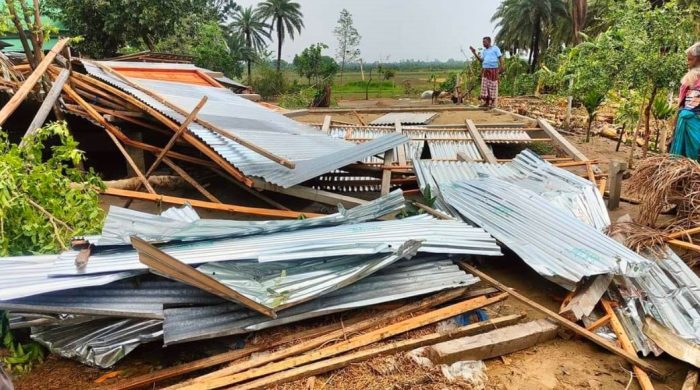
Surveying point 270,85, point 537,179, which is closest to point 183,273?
point 537,179

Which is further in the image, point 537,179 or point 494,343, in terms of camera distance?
point 537,179

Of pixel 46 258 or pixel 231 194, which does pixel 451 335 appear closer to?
pixel 46 258

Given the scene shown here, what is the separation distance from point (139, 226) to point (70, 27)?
16478 millimetres

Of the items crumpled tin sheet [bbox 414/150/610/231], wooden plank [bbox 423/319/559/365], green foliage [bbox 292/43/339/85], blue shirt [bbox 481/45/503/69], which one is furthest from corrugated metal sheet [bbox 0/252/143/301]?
green foliage [bbox 292/43/339/85]

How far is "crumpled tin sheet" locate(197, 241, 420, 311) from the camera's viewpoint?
316 centimetres

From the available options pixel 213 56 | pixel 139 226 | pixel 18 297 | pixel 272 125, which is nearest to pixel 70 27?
pixel 213 56

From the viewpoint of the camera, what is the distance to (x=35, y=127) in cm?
453

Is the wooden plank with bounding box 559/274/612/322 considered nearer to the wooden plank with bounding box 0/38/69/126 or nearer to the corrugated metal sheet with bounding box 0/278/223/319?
the corrugated metal sheet with bounding box 0/278/223/319

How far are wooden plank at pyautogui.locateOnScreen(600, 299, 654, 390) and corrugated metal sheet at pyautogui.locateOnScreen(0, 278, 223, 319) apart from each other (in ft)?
9.91

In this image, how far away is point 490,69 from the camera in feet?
38.6

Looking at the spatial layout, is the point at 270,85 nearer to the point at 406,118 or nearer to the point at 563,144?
the point at 406,118

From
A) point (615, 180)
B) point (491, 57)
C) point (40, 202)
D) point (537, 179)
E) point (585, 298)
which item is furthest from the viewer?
point (491, 57)

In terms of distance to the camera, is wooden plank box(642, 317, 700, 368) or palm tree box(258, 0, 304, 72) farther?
palm tree box(258, 0, 304, 72)

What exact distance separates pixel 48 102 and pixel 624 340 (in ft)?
20.6
